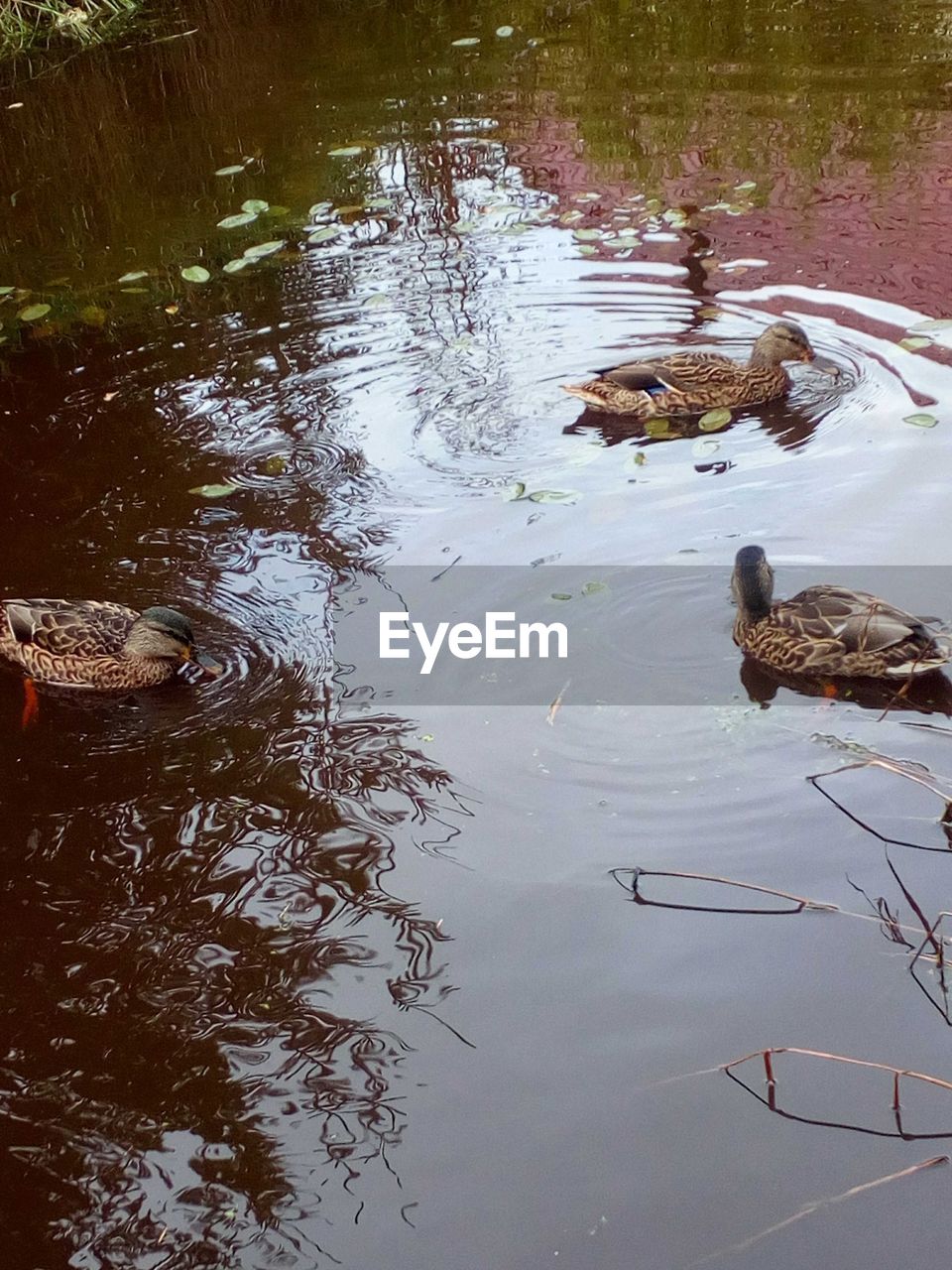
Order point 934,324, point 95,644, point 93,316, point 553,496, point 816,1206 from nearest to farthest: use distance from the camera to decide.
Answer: point 816,1206 < point 95,644 < point 553,496 < point 934,324 < point 93,316

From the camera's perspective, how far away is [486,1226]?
10.6ft

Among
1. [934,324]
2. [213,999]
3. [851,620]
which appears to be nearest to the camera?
[213,999]

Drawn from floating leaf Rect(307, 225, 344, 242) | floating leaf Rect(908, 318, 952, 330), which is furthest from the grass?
floating leaf Rect(908, 318, 952, 330)

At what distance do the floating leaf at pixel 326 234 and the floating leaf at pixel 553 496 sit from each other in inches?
168

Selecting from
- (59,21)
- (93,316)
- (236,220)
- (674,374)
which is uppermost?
(59,21)

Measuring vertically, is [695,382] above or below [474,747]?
above

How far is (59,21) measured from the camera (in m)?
16.0

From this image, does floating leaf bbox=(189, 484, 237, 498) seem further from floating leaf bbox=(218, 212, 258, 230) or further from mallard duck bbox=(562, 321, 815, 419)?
floating leaf bbox=(218, 212, 258, 230)

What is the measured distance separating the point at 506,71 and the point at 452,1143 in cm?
1220

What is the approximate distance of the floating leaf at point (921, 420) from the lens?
6.61 metres

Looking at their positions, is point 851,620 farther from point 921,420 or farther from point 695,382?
point 695,382

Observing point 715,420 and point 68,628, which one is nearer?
point 68,628

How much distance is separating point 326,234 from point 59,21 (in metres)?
8.68

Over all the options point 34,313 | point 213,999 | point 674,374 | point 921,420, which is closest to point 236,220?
point 34,313
